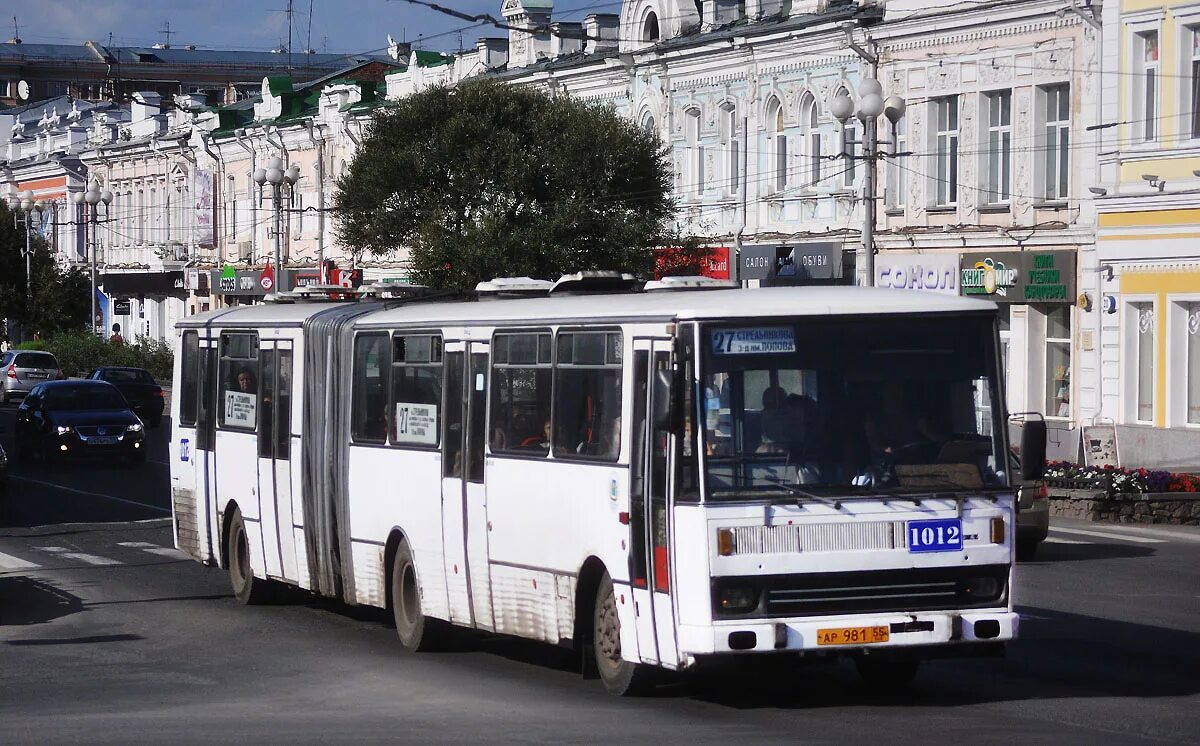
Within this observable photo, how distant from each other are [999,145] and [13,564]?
73.0 ft

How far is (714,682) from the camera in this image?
512 inches

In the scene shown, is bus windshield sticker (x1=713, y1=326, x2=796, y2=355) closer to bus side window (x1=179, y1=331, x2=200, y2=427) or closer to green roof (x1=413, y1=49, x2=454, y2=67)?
bus side window (x1=179, y1=331, x2=200, y2=427)

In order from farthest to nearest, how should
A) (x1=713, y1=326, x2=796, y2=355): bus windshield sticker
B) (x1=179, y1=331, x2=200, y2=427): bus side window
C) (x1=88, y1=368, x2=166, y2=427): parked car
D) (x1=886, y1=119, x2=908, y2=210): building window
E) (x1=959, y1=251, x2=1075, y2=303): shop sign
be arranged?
(x1=88, y1=368, x2=166, y2=427): parked car, (x1=886, y1=119, x2=908, y2=210): building window, (x1=959, y1=251, x2=1075, y2=303): shop sign, (x1=179, y1=331, x2=200, y2=427): bus side window, (x1=713, y1=326, x2=796, y2=355): bus windshield sticker

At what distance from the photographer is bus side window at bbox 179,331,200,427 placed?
1995 centimetres

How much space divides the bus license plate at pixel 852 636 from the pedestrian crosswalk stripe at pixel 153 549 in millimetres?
13112

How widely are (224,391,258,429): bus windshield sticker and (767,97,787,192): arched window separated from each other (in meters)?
26.2

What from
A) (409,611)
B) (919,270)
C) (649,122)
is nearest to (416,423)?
(409,611)

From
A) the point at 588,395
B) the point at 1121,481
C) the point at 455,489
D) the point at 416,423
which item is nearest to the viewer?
the point at 588,395

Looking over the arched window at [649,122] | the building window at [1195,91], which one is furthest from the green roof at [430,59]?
the building window at [1195,91]

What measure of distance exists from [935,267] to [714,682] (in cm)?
2763

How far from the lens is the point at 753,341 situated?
11438 millimetres

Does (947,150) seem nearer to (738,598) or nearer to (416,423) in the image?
(416,423)

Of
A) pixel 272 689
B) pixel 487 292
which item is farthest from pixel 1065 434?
pixel 272 689

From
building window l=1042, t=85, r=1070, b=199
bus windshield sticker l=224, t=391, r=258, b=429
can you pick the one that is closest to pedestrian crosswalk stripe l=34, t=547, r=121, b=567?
bus windshield sticker l=224, t=391, r=258, b=429
